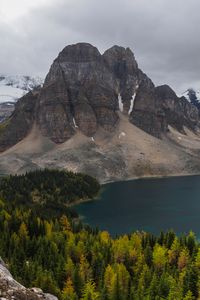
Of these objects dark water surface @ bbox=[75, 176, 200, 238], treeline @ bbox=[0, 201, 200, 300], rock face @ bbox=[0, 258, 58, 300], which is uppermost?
rock face @ bbox=[0, 258, 58, 300]

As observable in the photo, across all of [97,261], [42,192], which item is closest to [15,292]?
[97,261]

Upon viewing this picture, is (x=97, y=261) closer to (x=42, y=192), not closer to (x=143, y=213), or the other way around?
(x=143, y=213)

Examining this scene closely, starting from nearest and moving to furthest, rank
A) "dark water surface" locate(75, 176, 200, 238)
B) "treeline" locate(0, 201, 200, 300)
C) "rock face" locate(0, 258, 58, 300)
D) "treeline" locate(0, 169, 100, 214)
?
"rock face" locate(0, 258, 58, 300)
"treeline" locate(0, 201, 200, 300)
"dark water surface" locate(75, 176, 200, 238)
"treeline" locate(0, 169, 100, 214)

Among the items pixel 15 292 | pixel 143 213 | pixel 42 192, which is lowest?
pixel 143 213

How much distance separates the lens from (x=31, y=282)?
67.6 meters

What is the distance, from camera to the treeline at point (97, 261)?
67625 millimetres

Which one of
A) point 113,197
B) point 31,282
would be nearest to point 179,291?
point 31,282

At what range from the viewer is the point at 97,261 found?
3418 inches

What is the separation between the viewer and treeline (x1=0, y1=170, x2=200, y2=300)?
222 ft

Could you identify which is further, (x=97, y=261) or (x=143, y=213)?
(x=143, y=213)

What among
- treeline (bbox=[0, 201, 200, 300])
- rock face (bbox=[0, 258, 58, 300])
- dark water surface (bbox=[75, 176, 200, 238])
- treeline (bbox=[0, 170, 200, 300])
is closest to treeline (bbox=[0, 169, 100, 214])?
dark water surface (bbox=[75, 176, 200, 238])

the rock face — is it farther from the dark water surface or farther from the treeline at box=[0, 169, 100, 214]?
the treeline at box=[0, 169, 100, 214]

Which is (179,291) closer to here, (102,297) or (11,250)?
(102,297)

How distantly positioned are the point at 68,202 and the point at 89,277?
329ft
